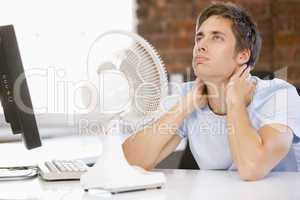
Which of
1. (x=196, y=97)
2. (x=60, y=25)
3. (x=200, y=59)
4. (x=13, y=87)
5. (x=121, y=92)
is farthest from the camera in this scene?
(x=60, y=25)

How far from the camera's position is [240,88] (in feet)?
5.70

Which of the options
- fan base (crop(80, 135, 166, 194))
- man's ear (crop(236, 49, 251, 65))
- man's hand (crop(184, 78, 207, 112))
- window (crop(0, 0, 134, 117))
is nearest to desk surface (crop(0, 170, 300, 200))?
fan base (crop(80, 135, 166, 194))

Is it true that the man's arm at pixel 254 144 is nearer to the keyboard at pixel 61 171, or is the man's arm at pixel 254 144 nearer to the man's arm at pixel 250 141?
the man's arm at pixel 250 141

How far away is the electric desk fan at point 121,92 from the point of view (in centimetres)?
140

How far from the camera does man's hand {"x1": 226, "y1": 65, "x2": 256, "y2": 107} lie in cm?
170

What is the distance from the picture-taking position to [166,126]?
1.81 meters

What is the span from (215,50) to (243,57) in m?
0.12

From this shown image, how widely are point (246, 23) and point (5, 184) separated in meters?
0.90

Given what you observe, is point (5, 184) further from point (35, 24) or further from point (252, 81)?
point (35, 24)

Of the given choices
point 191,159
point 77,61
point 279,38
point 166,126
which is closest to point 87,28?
point 77,61

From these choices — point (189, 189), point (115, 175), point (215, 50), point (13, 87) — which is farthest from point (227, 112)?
point (13, 87)

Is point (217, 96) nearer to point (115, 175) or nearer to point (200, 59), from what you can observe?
point (200, 59)

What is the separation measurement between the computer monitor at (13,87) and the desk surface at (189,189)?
15cm

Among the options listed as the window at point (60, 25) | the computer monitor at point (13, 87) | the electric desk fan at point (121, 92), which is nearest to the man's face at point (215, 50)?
the electric desk fan at point (121, 92)
